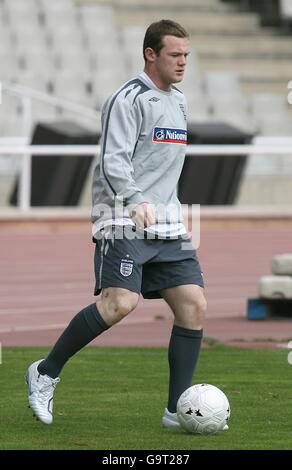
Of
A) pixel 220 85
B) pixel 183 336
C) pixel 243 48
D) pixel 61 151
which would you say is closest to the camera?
pixel 183 336

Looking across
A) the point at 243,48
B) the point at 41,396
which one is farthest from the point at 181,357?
the point at 243,48

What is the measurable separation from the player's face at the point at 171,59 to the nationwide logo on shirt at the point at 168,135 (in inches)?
9.9

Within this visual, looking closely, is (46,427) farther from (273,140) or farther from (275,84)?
(275,84)

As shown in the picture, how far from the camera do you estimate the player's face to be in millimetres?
7512

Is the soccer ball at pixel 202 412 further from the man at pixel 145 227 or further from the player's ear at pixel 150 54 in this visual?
the player's ear at pixel 150 54

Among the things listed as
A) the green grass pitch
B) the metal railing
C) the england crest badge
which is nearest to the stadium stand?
the metal railing

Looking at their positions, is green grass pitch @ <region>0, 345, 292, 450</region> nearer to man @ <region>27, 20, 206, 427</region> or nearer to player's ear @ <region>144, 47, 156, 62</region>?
man @ <region>27, 20, 206, 427</region>

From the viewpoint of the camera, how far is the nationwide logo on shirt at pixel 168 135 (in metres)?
7.49

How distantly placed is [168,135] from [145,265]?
2.21 ft

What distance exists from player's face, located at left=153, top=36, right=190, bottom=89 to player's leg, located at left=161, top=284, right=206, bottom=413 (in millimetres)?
1053

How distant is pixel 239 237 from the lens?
879 inches

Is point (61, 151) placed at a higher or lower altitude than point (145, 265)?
higher

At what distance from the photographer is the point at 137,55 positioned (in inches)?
1216

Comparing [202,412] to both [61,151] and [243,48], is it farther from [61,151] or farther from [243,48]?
[243,48]
